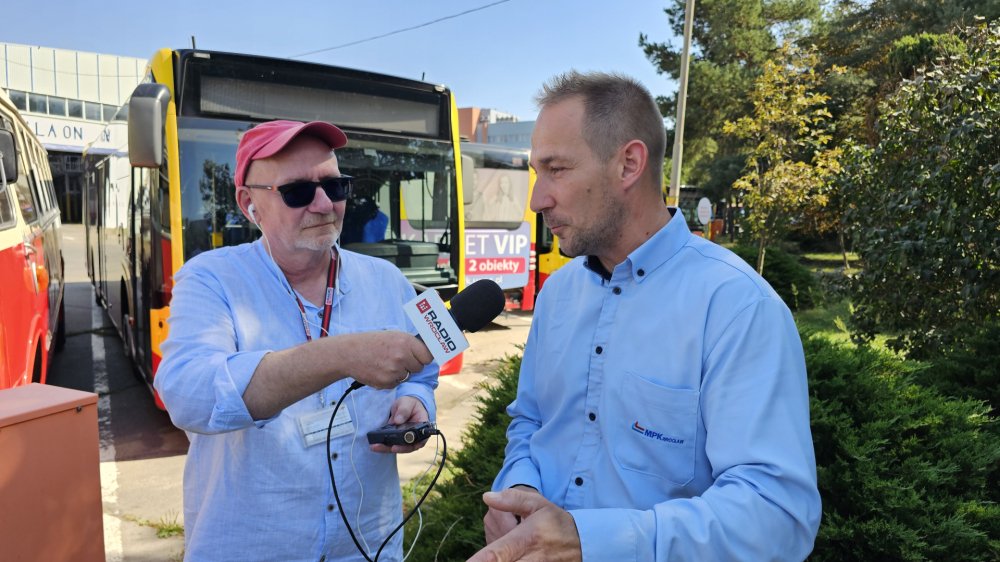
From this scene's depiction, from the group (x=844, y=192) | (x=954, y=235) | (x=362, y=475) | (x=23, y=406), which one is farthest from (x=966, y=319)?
(x=23, y=406)

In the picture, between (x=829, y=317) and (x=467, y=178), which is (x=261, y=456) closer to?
(x=467, y=178)

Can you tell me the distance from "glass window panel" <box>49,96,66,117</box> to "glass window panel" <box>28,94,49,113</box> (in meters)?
0.21

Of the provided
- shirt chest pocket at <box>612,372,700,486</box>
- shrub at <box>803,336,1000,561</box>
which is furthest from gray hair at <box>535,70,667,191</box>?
shrub at <box>803,336,1000,561</box>

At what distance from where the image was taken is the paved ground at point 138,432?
427cm

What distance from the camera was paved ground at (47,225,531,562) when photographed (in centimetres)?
427

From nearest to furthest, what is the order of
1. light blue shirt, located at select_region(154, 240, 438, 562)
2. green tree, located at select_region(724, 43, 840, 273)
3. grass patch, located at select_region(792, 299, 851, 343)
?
light blue shirt, located at select_region(154, 240, 438, 562) < grass patch, located at select_region(792, 299, 851, 343) < green tree, located at select_region(724, 43, 840, 273)

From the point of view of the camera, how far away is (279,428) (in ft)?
6.32

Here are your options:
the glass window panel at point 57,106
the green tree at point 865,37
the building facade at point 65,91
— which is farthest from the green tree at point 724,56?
the glass window panel at point 57,106

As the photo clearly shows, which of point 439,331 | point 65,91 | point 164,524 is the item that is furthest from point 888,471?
point 65,91

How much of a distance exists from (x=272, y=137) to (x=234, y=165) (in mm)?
3487

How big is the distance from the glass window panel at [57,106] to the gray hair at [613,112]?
44.4 metres

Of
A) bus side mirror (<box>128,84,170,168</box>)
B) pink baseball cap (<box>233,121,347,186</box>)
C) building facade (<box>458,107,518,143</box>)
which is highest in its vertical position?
building facade (<box>458,107,518,143</box>)

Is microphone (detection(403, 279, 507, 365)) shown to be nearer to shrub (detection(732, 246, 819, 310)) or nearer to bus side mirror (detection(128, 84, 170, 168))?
bus side mirror (detection(128, 84, 170, 168))

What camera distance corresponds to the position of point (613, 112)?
180cm
